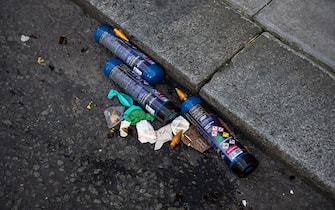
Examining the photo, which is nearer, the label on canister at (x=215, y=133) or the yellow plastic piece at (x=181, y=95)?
the label on canister at (x=215, y=133)

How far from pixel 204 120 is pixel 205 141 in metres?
0.17

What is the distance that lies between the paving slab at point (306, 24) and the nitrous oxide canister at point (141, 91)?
1.10m

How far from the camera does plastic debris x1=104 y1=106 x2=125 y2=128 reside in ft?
10.3

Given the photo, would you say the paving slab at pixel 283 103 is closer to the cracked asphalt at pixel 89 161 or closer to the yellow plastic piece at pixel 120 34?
the cracked asphalt at pixel 89 161

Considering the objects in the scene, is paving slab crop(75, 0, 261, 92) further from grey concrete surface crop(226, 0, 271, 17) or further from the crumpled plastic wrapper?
the crumpled plastic wrapper

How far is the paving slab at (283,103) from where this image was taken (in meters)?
2.78

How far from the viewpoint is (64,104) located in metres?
3.24

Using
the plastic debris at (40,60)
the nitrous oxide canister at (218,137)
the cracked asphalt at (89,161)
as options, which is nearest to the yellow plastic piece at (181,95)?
the nitrous oxide canister at (218,137)

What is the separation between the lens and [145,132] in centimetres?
307

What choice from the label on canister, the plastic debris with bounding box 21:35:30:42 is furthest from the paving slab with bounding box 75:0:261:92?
the plastic debris with bounding box 21:35:30:42

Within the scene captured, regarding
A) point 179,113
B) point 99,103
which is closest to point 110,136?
point 99,103

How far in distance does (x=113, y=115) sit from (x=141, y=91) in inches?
11.7

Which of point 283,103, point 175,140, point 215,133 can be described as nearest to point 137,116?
point 175,140

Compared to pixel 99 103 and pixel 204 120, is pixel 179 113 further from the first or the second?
pixel 99 103
